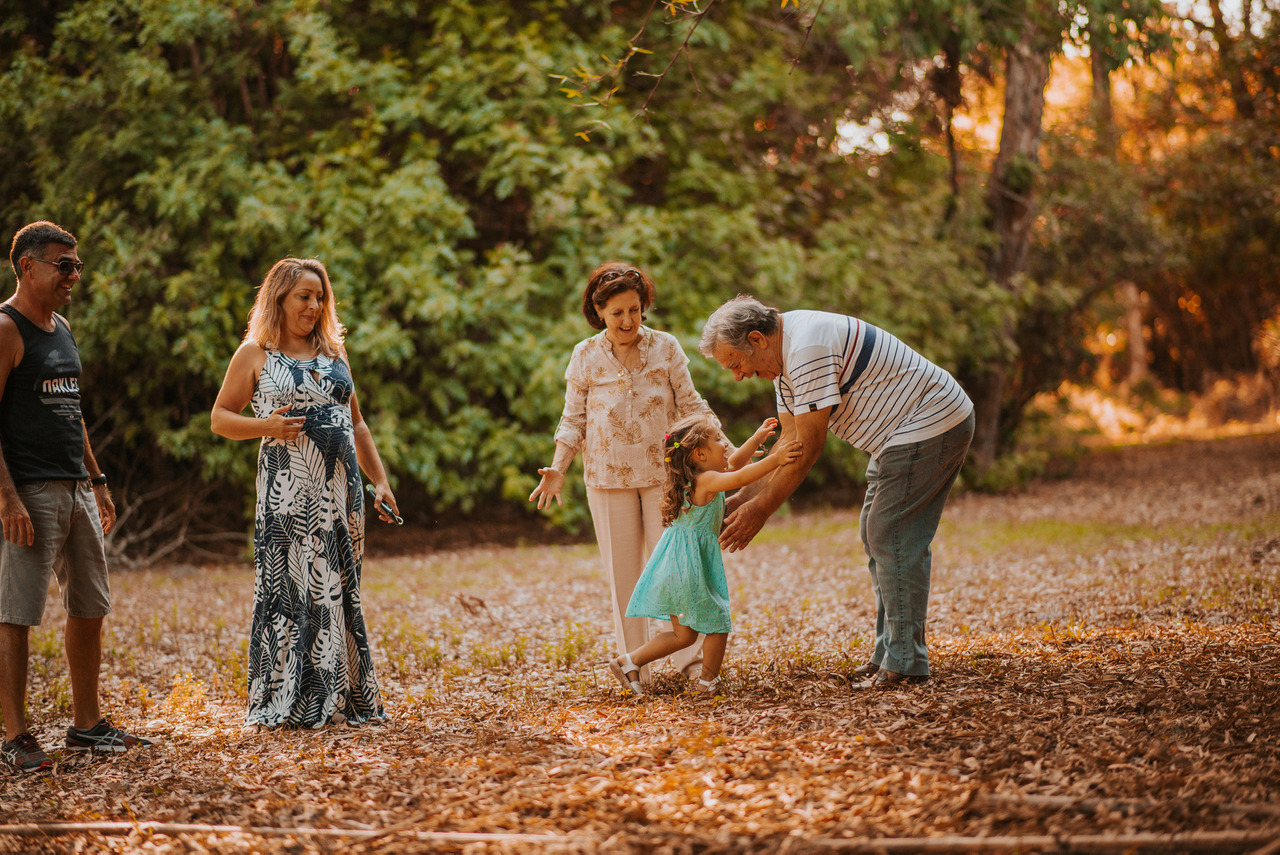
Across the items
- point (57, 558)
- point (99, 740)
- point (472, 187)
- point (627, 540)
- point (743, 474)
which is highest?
point (472, 187)

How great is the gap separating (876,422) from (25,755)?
3.54m

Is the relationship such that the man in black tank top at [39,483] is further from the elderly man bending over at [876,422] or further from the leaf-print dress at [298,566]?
the elderly man bending over at [876,422]

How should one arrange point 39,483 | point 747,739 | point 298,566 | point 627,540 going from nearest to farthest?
point 747,739
point 39,483
point 298,566
point 627,540

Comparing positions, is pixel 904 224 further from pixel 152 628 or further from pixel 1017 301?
pixel 152 628

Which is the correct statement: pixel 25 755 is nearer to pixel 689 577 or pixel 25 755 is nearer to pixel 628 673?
pixel 628 673

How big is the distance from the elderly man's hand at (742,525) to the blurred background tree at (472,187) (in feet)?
16.6

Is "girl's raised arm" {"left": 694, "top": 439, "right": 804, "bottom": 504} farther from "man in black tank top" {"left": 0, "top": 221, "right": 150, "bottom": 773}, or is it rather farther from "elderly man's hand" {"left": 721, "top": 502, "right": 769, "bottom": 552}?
"man in black tank top" {"left": 0, "top": 221, "right": 150, "bottom": 773}

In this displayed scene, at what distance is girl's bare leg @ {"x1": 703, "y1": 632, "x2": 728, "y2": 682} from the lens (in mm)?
4121

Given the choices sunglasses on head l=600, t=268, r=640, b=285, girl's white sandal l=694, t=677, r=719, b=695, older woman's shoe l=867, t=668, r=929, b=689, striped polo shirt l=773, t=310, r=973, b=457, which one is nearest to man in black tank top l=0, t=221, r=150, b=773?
sunglasses on head l=600, t=268, r=640, b=285

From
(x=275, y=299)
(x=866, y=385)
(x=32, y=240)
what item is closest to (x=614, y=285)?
(x=866, y=385)

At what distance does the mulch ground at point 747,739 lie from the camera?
8.82 feet

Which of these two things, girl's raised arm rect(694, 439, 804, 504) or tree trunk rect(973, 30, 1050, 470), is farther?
tree trunk rect(973, 30, 1050, 470)

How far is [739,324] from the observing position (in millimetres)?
3777

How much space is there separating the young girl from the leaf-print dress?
4.15 ft
